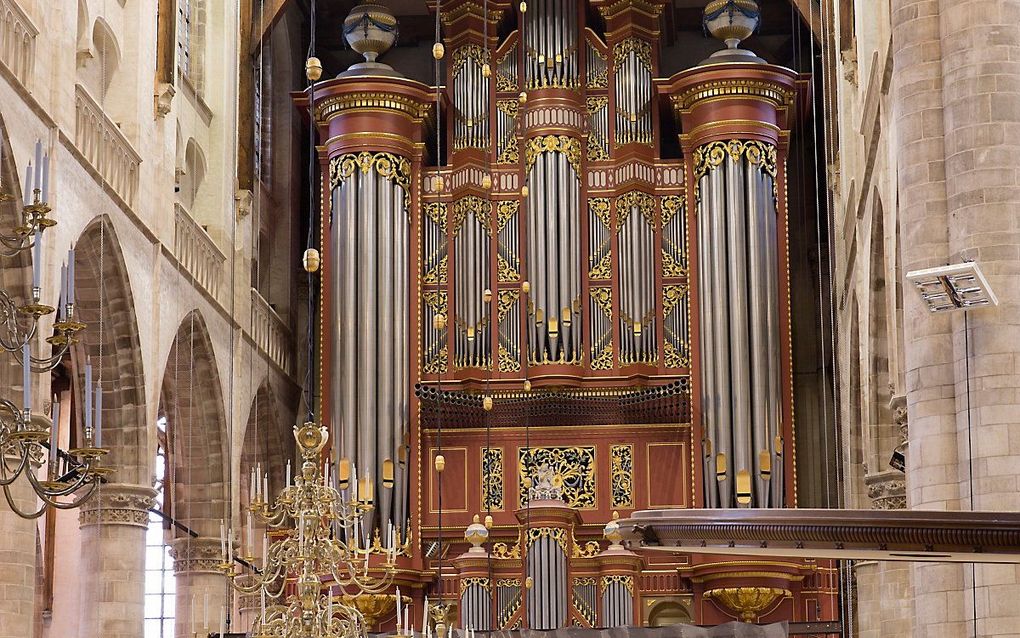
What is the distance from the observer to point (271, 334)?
73.9 feet

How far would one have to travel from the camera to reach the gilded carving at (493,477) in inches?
811

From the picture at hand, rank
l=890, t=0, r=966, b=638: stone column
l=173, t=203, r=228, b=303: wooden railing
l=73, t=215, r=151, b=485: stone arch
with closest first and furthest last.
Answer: l=890, t=0, r=966, b=638: stone column
l=73, t=215, r=151, b=485: stone arch
l=173, t=203, r=228, b=303: wooden railing

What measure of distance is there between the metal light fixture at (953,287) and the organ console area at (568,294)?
9.03 meters

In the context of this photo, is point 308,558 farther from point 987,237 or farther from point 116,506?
point 116,506

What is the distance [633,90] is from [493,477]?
5075mm

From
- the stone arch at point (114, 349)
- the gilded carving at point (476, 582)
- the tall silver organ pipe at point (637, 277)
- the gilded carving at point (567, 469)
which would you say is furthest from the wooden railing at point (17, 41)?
the tall silver organ pipe at point (637, 277)

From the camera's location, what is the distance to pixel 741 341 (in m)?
20.4

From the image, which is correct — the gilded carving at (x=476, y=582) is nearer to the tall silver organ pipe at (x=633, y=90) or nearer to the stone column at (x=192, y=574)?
the stone column at (x=192, y=574)

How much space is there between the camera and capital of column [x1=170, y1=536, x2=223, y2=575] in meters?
20.6

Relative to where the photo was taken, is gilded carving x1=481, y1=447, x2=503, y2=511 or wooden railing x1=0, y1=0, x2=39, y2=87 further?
gilded carving x1=481, y1=447, x2=503, y2=511

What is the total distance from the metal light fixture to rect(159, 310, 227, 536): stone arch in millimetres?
11023

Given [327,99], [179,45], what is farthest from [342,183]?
[179,45]

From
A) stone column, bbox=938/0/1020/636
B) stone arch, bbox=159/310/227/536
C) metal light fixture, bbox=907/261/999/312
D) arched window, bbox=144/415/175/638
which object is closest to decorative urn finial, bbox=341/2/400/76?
stone arch, bbox=159/310/227/536

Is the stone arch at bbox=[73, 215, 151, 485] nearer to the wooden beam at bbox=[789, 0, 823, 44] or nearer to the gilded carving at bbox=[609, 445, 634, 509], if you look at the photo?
the gilded carving at bbox=[609, 445, 634, 509]
